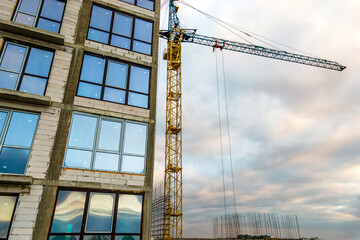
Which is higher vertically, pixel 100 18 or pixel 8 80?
pixel 100 18

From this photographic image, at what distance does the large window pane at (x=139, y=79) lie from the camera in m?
13.6

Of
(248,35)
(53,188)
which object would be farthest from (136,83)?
(248,35)

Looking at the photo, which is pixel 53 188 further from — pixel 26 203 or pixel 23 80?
pixel 23 80

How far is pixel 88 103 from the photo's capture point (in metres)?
12.1

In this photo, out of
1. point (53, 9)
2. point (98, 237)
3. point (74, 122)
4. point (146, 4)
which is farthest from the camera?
point (146, 4)

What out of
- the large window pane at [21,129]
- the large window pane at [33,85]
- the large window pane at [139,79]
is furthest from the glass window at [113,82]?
the large window pane at [21,129]

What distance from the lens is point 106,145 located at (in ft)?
38.5

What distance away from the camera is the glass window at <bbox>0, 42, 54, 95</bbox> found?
11.1 metres

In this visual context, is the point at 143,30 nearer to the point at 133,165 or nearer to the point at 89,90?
the point at 89,90

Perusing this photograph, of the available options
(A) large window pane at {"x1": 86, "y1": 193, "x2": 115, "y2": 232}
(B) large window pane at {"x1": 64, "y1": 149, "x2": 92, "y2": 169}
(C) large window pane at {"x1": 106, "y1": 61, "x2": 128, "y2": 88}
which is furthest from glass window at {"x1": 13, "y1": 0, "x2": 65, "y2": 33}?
(A) large window pane at {"x1": 86, "y1": 193, "x2": 115, "y2": 232}

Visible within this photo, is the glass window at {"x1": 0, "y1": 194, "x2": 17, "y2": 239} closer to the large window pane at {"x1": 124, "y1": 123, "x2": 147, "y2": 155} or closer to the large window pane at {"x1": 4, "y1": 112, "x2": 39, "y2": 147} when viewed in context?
the large window pane at {"x1": 4, "y1": 112, "x2": 39, "y2": 147}

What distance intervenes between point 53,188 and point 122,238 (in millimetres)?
3778

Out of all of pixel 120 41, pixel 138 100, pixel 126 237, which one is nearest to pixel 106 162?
pixel 126 237

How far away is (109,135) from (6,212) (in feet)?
16.9
